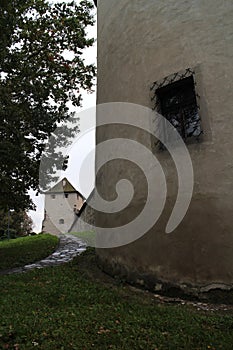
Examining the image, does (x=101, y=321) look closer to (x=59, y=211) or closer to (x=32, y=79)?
(x=32, y=79)

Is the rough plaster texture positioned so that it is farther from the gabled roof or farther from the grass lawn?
the gabled roof

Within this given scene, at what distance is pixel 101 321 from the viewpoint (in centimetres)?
372

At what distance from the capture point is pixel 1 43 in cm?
766

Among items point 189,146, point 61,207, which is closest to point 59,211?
point 61,207

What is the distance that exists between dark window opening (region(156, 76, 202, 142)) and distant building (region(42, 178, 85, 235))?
3420 cm

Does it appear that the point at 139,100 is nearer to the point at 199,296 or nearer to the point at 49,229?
the point at 199,296

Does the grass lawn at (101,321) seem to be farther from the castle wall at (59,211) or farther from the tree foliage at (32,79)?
the castle wall at (59,211)

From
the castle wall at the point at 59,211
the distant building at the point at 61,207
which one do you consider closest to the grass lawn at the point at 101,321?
the castle wall at the point at 59,211

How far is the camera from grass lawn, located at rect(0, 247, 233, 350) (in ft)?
10.3

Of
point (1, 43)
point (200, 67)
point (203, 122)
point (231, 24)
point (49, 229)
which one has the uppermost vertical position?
point (1, 43)

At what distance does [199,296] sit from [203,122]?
9.74 feet

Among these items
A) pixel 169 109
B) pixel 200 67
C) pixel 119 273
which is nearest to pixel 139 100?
pixel 169 109

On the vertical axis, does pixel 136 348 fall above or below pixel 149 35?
below

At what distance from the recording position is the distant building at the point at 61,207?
127ft
